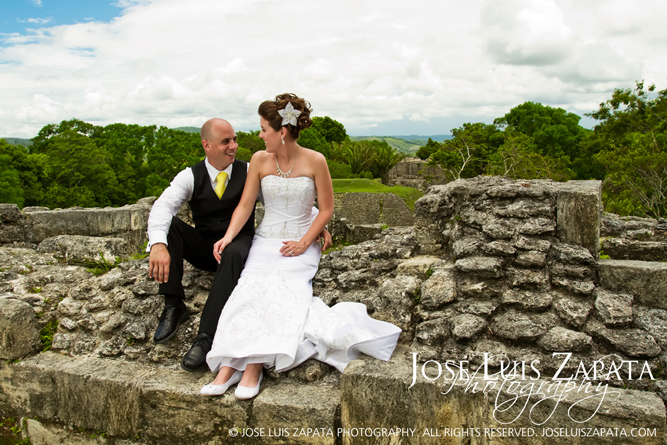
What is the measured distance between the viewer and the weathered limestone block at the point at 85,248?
493cm

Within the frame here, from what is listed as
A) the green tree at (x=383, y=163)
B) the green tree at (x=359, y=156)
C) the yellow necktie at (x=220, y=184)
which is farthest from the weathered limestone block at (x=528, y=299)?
the green tree at (x=383, y=163)

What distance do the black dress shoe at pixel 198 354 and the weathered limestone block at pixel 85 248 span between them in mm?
1949

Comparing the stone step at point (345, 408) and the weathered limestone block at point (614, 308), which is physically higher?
the weathered limestone block at point (614, 308)

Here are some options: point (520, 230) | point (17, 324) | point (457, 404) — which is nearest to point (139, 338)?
point (17, 324)

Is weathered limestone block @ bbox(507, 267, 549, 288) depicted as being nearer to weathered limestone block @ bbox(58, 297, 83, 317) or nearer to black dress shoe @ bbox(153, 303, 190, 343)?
black dress shoe @ bbox(153, 303, 190, 343)

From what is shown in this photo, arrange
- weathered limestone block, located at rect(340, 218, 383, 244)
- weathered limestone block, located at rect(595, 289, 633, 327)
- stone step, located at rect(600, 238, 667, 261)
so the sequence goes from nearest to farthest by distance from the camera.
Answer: weathered limestone block, located at rect(595, 289, 633, 327), stone step, located at rect(600, 238, 667, 261), weathered limestone block, located at rect(340, 218, 383, 244)

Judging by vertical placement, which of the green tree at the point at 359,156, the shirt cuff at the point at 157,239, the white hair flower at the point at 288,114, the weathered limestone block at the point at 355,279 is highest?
the green tree at the point at 359,156

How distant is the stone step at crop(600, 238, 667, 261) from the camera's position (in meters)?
3.94

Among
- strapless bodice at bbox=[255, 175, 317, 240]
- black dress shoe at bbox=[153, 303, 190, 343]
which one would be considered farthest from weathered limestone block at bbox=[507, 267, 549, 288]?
black dress shoe at bbox=[153, 303, 190, 343]

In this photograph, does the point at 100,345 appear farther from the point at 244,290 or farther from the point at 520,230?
the point at 520,230

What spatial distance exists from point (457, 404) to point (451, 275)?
1089mm

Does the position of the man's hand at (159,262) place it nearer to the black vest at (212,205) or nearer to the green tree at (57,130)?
the black vest at (212,205)

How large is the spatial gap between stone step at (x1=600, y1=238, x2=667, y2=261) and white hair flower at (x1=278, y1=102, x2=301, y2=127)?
9.45 ft

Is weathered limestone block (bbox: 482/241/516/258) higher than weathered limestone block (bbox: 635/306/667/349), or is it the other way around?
weathered limestone block (bbox: 482/241/516/258)
